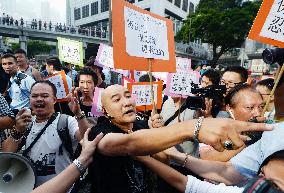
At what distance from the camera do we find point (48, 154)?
8.77ft

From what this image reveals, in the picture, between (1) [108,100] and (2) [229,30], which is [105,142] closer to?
(1) [108,100]

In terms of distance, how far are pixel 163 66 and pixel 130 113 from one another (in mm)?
879

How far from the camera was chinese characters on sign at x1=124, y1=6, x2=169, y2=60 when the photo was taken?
270cm

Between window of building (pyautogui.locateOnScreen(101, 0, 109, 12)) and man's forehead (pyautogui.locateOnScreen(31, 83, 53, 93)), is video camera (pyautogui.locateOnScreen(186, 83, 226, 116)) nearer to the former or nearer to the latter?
man's forehead (pyautogui.locateOnScreen(31, 83, 53, 93))

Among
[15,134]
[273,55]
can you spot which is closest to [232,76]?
[273,55]

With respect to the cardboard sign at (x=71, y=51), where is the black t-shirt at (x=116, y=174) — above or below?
below

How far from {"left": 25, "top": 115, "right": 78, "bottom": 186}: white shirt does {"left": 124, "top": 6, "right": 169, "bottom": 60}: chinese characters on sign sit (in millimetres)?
944

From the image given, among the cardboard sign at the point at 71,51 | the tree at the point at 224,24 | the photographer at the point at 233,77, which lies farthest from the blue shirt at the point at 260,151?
the tree at the point at 224,24

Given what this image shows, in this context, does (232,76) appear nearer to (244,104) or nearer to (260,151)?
(244,104)

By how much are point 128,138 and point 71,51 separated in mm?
4376

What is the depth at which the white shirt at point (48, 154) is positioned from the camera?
264cm

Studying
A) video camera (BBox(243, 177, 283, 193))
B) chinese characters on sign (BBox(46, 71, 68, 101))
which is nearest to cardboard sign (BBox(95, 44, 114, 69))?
chinese characters on sign (BBox(46, 71, 68, 101))

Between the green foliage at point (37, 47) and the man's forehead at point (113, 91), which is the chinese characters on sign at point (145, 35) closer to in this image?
the man's forehead at point (113, 91)

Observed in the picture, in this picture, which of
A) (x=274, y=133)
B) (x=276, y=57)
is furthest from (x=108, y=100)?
(x=274, y=133)
